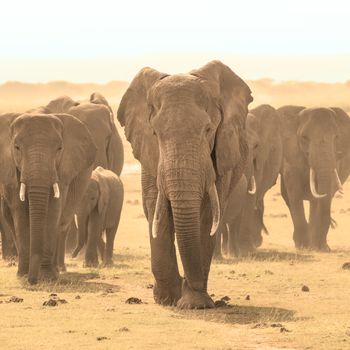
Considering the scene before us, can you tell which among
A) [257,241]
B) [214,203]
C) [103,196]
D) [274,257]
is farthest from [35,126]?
[257,241]

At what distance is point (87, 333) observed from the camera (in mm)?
11680

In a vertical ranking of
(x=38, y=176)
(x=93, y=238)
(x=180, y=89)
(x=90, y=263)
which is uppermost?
(x=180, y=89)

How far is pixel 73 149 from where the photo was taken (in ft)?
56.4

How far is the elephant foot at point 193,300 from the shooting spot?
13172 millimetres

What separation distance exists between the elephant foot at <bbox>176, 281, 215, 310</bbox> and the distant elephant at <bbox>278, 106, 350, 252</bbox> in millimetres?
9945

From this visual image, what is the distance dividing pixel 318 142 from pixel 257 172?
132 cm

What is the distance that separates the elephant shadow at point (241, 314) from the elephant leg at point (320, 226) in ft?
31.2

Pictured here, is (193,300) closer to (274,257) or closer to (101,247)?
(101,247)

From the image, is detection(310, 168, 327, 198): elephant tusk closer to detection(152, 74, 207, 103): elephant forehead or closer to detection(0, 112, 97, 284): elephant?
detection(0, 112, 97, 284): elephant

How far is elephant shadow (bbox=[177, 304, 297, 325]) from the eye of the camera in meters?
12.6

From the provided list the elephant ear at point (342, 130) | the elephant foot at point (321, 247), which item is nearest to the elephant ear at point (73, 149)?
the elephant foot at point (321, 247)

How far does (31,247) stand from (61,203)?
3.96 ft

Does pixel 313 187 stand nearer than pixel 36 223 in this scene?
No

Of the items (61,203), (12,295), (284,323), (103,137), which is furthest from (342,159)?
(284,323)
